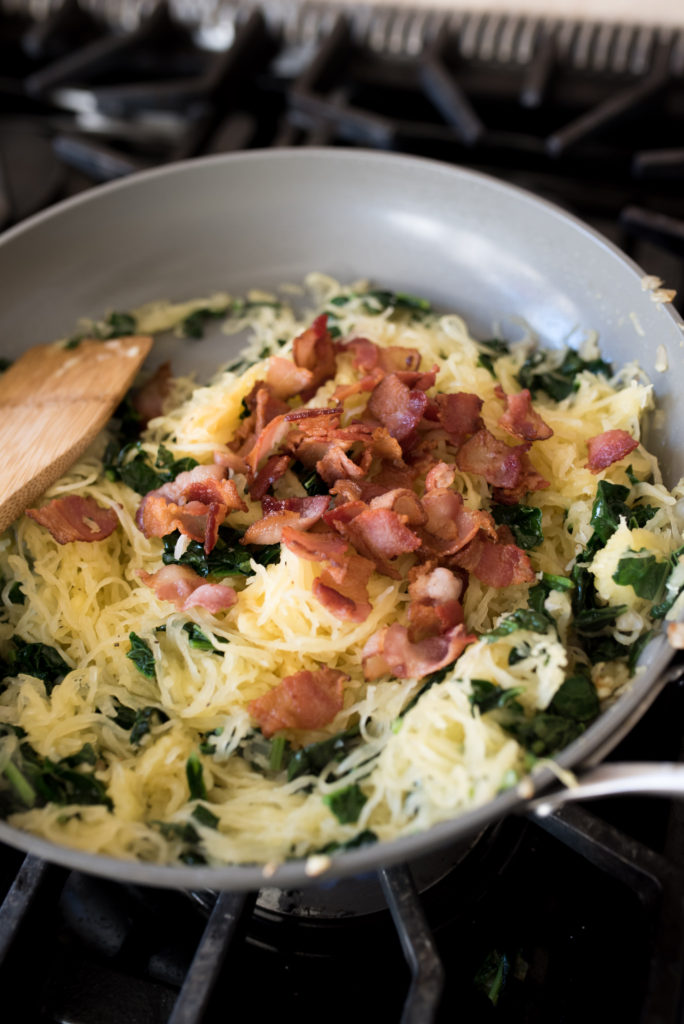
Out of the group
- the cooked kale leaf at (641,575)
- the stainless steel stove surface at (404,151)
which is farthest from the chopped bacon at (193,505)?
the cooked kale leaf at (641,575)

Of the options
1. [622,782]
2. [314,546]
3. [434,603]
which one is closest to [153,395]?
[314,546]

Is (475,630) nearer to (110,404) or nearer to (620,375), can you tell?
(620,375)

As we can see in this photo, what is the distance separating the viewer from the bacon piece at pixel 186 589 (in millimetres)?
1907

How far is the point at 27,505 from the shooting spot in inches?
85.7

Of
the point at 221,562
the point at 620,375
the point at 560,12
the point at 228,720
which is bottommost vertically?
the point at 228,720

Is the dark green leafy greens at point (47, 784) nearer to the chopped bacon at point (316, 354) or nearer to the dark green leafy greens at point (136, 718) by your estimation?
the dark green leafy greens at point (136, 718)

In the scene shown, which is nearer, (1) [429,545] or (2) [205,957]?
(2) [205,957]

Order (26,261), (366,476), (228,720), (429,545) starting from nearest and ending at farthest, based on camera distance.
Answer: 1. (228,720)
2. (429,545)
3. (366,476)
4. (26,261)

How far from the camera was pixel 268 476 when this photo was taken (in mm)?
2148

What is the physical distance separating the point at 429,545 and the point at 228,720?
0.62 m

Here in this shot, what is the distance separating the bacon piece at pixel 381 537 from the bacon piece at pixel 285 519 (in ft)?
0.37

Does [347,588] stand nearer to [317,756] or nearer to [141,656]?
[317,756]

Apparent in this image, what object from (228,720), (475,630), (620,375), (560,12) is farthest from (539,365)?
(560,12)

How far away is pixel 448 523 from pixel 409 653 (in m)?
0.35
